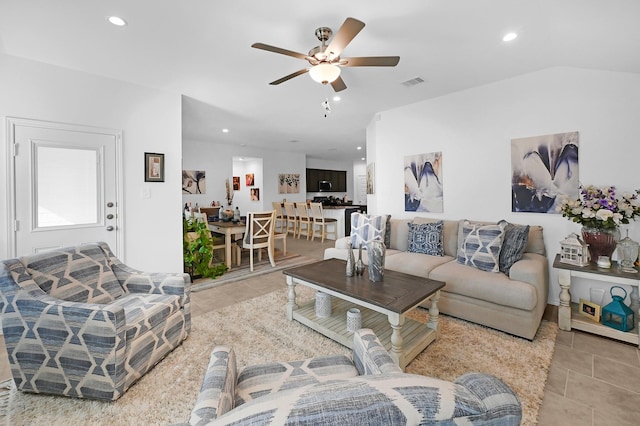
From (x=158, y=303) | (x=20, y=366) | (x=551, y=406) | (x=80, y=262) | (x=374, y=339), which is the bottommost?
(x=551, y=406)

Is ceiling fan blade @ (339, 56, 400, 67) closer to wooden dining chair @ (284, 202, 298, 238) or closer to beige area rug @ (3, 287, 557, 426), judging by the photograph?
beige area rug @ (3, 287, 557, 426)

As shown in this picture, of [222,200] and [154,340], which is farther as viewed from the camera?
[222,200]

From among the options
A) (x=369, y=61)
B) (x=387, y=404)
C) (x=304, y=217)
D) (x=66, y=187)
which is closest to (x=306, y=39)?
(x=369, y=61)

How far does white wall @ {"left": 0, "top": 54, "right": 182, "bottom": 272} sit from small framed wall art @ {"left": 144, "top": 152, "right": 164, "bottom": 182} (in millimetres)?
50

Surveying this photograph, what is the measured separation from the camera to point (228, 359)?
1230mm

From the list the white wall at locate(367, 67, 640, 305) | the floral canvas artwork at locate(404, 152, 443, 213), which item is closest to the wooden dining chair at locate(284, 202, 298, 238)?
the white wall at locate(367, 67, 640, 305)

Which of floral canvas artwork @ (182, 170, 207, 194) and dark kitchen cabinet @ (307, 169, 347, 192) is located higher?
dark kitchen cabinet @ (307, 169, 347, 192)

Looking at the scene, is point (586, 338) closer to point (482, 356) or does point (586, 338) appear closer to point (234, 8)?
point (482, 356)

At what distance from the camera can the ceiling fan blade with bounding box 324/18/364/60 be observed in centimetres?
181

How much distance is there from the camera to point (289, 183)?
361 inches

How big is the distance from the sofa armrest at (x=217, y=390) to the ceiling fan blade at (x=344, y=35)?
1.95 metres

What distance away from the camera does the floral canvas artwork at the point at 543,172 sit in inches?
118

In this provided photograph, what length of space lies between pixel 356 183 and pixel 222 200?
6.21 metres

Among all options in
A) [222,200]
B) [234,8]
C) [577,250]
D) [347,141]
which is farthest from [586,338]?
[222,200]
